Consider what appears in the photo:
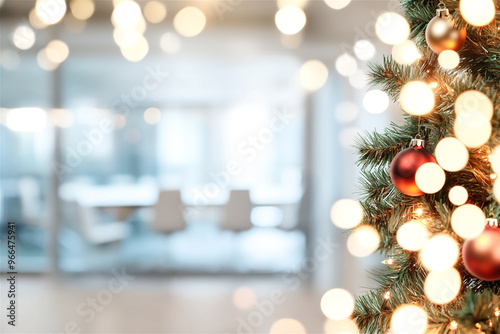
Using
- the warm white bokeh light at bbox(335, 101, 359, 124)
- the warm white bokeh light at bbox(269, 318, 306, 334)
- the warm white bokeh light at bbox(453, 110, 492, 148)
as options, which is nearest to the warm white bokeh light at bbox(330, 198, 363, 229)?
the warm white bokeh light at bbox(335, 101, 359, 124)

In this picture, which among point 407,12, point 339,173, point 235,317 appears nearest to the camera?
point 407,12

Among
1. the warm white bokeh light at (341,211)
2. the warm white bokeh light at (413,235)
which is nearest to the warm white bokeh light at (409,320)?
the warm white bokeh light at (413,235)

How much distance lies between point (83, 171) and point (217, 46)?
1.26 metres

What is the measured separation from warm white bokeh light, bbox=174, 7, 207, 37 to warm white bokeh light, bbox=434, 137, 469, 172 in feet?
7.86

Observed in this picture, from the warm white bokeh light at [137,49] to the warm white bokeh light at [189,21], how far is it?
0.24 meters

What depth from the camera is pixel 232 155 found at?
9.55ft

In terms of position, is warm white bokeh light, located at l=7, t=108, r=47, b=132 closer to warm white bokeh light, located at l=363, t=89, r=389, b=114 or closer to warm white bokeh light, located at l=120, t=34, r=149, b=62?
warm white bokeh light, located at l=120, t=34, r=149, b=62

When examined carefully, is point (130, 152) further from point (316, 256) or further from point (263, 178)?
point (316, 256)

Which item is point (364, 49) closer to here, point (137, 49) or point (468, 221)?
point (137, 49)

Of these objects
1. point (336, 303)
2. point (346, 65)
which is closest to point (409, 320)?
point (336, 303)

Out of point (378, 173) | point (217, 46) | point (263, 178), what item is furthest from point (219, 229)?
point (378, 173)

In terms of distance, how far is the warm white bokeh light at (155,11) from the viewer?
2.80 metres

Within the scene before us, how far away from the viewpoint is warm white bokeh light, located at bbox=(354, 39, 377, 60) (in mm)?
2561

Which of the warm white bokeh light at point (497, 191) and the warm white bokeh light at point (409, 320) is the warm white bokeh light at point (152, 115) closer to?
the warm white bokeh light at point (409, 320)
